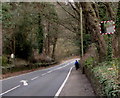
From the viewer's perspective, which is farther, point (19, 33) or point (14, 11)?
point (19, 33)

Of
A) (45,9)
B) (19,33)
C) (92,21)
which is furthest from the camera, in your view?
(19,33)

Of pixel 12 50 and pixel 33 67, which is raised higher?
pixel 12 50

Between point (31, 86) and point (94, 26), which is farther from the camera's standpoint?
point (31, 86)

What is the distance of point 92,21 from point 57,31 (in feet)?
59.1

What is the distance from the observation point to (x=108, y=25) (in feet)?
27.9

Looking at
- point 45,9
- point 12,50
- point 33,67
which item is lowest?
point 33,67

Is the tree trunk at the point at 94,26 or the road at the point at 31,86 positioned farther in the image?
the tree trunk at the point at 94,26

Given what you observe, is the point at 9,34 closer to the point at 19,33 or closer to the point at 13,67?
the point at 19,33

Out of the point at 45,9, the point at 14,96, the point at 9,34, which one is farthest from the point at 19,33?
the point at 14,96

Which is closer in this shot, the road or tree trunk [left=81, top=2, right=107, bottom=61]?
the road

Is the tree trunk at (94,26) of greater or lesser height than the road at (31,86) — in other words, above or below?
above

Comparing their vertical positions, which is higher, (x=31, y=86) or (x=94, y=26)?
(x=94, y=26)

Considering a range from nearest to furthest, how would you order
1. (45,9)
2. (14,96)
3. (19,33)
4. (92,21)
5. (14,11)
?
(14,96) < (92,21) < (45,9) < (14,11) < (19,33)

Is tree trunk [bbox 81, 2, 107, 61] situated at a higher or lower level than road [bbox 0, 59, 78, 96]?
higher
